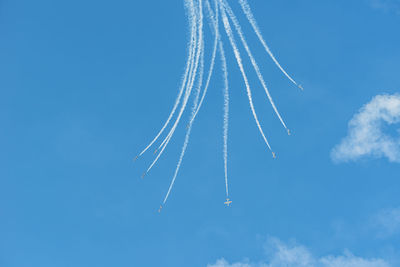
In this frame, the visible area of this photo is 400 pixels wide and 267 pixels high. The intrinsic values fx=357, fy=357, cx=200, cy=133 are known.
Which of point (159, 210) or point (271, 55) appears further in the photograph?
point (159, 210)

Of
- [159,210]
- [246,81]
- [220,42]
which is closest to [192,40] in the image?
[220,42]

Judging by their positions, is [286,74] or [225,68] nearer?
[225,68]

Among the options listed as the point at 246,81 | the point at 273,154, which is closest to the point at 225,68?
the point at 246,81

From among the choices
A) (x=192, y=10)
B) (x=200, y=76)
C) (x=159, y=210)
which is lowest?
(x=159, y=210)

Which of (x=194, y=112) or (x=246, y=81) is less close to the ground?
(x=246, y=81)

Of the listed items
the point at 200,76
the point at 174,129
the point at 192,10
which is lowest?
the point at 174,129

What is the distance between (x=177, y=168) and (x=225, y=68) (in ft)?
37.0

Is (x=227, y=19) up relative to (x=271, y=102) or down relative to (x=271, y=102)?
up

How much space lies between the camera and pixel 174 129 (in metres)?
34.1

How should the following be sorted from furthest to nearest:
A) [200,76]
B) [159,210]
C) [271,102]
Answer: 1. [159,210]
2. [271,102]
3. [200,76]

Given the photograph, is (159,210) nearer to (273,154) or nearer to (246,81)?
(273,154)

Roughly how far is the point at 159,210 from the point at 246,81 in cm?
1706

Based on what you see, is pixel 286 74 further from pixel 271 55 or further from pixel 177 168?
pixel 177 168

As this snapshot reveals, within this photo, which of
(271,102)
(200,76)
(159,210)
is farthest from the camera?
(159,210)
